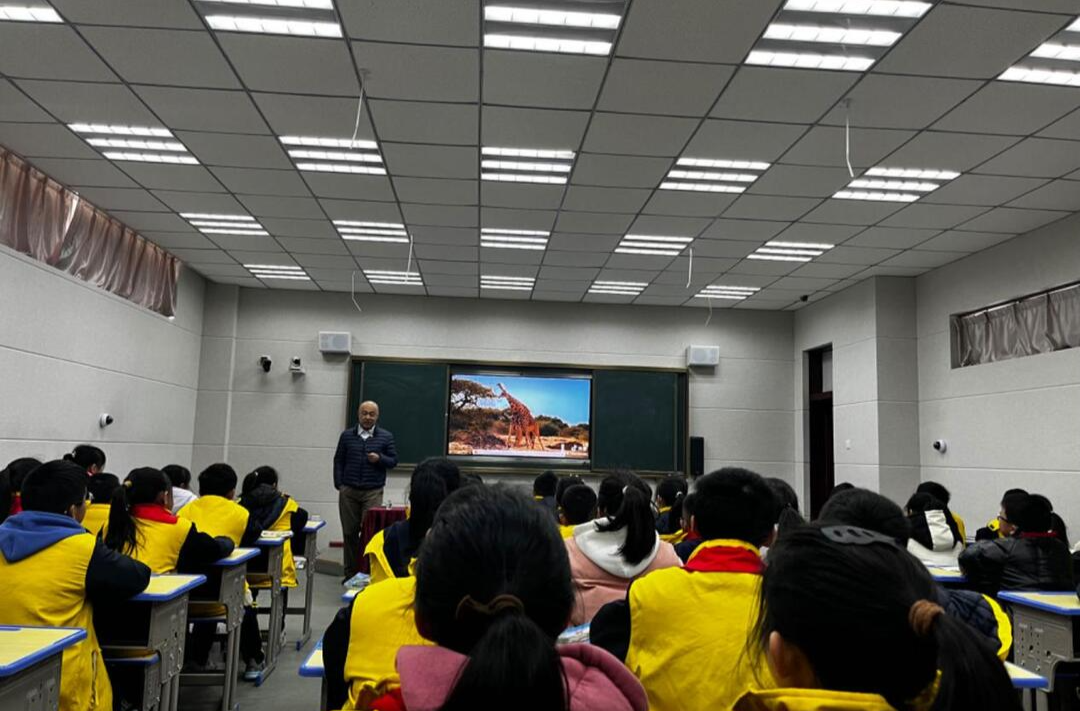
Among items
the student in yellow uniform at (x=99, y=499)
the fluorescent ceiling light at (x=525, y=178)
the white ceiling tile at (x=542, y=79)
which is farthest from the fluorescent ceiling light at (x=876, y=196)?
the student in yellow uniform at (x=99, y=499)

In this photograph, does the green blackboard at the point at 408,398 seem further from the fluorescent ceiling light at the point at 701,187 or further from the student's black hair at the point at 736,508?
the student's black hair at the point at 736,508

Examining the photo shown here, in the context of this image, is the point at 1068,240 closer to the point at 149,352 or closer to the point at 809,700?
the point at 809,700

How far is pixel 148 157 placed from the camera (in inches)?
209

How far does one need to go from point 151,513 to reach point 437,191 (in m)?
3.23

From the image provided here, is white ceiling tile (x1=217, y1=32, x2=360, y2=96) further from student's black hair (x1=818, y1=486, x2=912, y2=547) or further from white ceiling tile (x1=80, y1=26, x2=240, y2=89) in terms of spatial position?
student's black hair (x1=818, y1=486, x2=912, y2=547)

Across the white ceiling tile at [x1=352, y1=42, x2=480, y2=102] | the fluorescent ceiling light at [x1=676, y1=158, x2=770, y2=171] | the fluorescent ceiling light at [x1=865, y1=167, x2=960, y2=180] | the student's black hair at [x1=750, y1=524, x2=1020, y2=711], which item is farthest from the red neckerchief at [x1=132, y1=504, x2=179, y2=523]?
the fluorescent ceiling light at [x1=865, y1=167, x2=960, y2=180]

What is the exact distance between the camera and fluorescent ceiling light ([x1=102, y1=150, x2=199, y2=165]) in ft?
17.2

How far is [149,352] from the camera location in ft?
25.6

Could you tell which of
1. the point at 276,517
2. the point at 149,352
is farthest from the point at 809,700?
the point at 149,352

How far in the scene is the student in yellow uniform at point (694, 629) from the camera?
1.61 m

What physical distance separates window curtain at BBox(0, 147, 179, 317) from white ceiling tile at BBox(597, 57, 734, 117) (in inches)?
166

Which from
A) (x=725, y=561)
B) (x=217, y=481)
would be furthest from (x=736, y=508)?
(x=217, y=481)

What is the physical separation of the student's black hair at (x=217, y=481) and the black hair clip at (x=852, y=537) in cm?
414

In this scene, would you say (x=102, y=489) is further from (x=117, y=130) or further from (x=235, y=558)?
(x=117, y=130)
